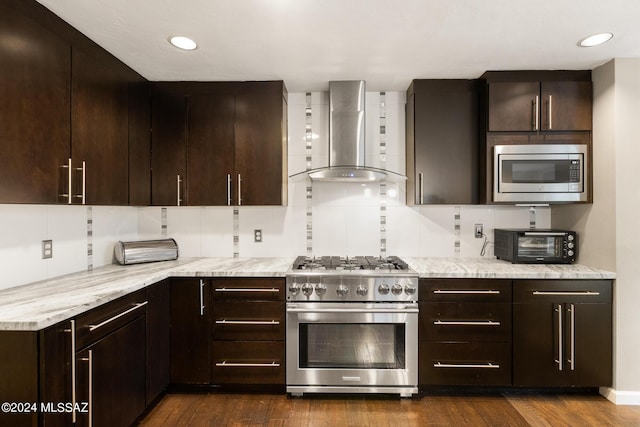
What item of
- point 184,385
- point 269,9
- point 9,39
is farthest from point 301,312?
point 9,39

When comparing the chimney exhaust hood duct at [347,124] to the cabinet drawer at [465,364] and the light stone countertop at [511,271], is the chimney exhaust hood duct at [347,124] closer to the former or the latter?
the light stone countertop at [511,271]

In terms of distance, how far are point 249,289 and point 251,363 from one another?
0.51m

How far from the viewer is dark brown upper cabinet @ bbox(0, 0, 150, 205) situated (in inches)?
61.4

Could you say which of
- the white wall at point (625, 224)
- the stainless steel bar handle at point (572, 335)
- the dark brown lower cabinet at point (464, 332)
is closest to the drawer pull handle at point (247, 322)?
the dark brown lower cabinet at point (464, 332)

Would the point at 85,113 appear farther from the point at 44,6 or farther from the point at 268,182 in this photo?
the point at 268,182

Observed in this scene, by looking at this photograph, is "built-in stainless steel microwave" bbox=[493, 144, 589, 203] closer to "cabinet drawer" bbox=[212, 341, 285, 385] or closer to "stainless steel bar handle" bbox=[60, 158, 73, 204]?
"cabinet drawer" bbox=[212, 341, 285, 385]

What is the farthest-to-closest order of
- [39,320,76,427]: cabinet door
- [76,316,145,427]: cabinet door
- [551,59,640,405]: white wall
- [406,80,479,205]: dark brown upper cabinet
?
[406,80,479,205]: dark brown upper cabinet
[551,59,640,405]: white wall
[76,316,145,427]: cabinet door
[39,320,76,427]: cabinet door

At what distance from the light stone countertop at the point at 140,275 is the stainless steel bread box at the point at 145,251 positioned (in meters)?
0.06

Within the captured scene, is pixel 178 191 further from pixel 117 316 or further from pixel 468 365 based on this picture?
pixel 468 365

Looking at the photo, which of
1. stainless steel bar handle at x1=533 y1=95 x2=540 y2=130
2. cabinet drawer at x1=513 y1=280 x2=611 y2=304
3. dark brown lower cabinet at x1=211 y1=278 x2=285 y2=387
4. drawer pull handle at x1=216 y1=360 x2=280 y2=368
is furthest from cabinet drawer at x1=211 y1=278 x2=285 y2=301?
stainless steel bar handle at x1=533 y1=95 x2=540 y2=130

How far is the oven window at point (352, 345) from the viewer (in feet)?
7.91

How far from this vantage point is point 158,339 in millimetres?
2277

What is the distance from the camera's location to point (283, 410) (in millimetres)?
2293

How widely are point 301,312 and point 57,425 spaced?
1.36 metres
